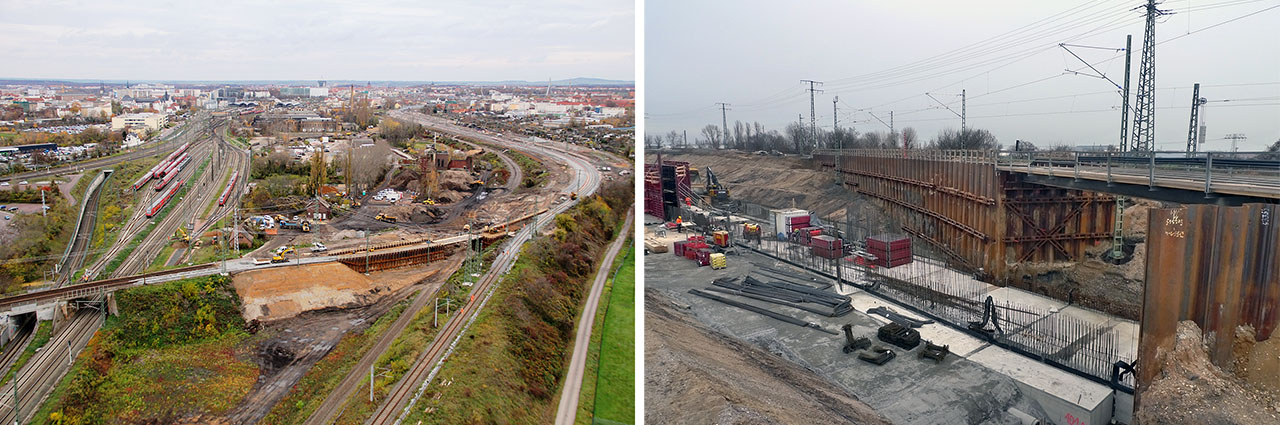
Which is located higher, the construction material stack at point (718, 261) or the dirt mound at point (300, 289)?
the construction material stack at point (718, 261)

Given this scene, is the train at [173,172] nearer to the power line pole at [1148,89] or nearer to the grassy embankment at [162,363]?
the grassy embankment at [162,363]

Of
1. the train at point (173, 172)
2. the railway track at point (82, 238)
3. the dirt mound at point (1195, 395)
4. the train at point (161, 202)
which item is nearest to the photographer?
the dirt mound at point (1195, 395)

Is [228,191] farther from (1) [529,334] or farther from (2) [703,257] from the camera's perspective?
(2) [703,257]

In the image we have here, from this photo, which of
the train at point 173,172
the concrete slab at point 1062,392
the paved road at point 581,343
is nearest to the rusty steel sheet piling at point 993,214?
the concrete slab at point 1062,392

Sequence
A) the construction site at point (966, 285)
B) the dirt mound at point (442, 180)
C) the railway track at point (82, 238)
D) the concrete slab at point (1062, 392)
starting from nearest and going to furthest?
1. the construction site at point (966, 285)
2. the concrete slab at point (1062, 392)
3. the railway track at point (82, 238)
4. the dirt mound at point (442, 180)

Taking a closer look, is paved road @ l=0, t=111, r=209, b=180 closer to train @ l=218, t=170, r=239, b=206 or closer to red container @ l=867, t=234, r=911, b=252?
train @ l=218, t=170, r=239, b=206

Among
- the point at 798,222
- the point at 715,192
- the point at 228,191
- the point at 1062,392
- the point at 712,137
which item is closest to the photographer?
Answer: the point at 1062,392

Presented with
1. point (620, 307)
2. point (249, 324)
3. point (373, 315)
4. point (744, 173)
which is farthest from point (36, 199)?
point (744, 173)

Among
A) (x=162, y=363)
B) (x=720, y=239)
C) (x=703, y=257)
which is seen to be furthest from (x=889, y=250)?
(x=162, y=363)
